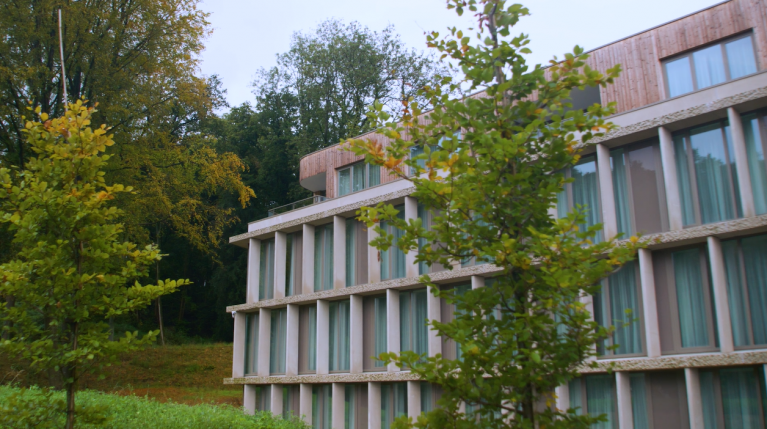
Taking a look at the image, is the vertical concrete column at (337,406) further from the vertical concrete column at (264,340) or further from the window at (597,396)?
the window at (597,396)

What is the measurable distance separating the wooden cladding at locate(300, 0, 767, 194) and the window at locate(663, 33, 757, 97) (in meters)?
0.19

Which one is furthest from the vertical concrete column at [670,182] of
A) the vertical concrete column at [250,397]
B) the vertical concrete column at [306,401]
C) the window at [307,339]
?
the vertical concrete column at [250,397]

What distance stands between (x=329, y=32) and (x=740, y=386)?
3642 centimetres

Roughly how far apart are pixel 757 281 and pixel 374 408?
11.4 m

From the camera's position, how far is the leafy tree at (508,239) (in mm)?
5793

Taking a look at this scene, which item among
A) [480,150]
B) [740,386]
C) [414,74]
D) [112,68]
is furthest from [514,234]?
[414,74]

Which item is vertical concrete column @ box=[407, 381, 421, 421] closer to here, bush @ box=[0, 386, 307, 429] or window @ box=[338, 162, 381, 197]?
bush @ box=[0, 386, 307, 429]

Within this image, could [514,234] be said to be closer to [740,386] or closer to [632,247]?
[632,247]

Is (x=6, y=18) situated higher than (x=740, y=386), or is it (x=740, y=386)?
(x=6, y=18)

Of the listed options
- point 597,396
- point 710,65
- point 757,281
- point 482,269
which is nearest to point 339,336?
point 482,269

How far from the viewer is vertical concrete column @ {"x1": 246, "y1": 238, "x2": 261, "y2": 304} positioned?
26047 mm

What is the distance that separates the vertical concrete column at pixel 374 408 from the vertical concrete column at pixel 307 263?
476 centimetres

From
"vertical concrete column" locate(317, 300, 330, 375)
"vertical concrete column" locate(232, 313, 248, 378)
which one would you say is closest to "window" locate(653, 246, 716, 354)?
"vertical concrete column" locate(317, 300, 330, 375)

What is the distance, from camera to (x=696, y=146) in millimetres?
15727
